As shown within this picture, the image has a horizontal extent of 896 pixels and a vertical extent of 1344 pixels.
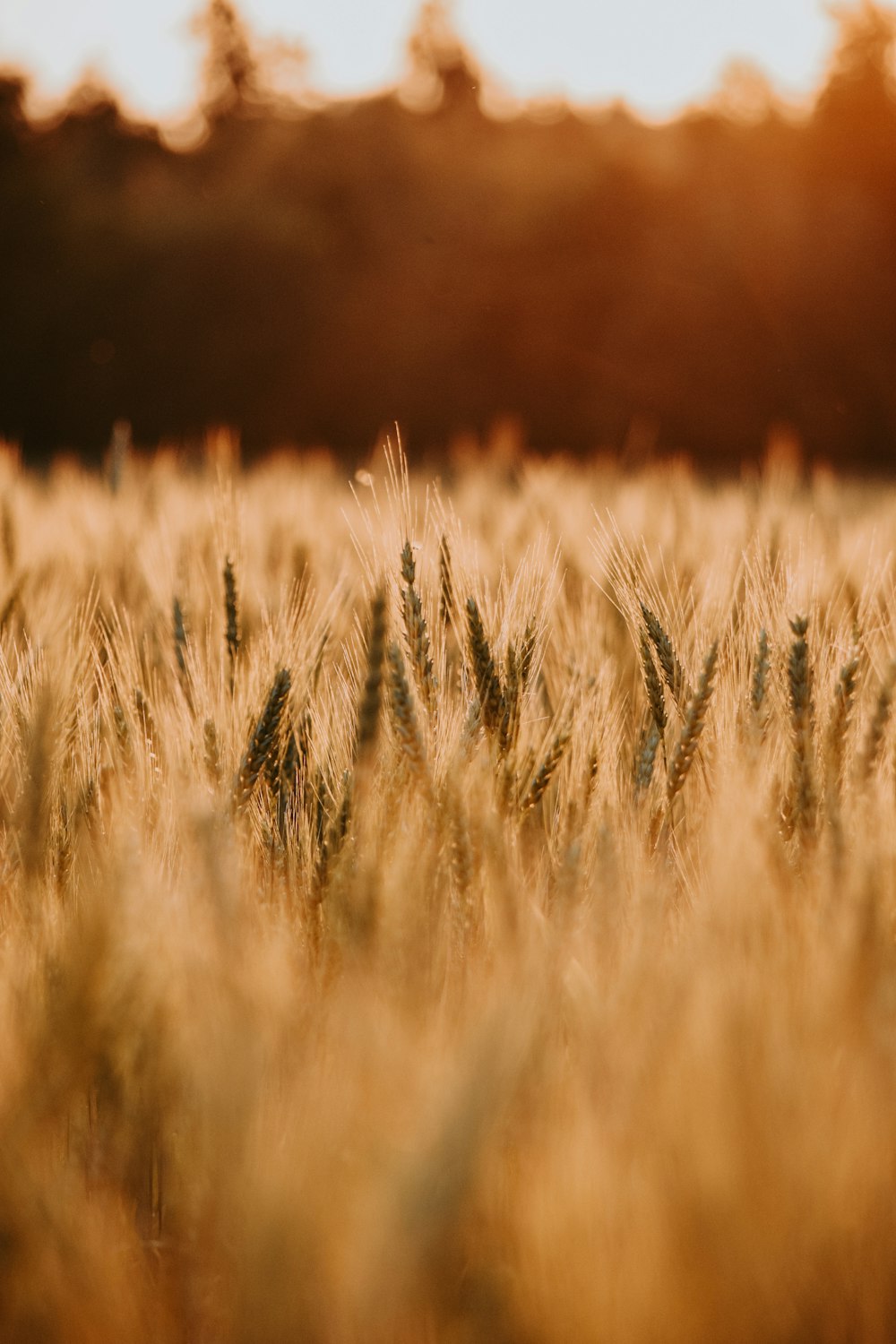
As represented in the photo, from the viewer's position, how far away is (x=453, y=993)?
446mm

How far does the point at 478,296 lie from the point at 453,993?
982cm

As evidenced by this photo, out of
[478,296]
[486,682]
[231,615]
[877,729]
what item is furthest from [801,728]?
[478,296]

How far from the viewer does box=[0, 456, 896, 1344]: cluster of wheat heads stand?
11.9 inches

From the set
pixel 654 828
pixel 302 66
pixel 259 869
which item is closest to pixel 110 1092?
pixel 259 869

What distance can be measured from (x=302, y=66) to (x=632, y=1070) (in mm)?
15718

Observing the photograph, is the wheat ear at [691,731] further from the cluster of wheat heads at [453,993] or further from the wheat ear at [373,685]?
the wheat ear at [373,685]

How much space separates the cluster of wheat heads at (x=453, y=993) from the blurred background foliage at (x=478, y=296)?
8613 mm

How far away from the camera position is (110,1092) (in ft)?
1.44

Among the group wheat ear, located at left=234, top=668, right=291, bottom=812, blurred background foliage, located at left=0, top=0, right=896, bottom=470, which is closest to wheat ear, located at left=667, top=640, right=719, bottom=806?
wheat ear, located at left=234, top=668, right=291, bottom=812

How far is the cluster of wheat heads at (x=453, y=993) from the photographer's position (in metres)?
0.30

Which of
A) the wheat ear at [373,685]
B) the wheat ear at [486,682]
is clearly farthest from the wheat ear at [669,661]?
the wheat ear at [373,685]

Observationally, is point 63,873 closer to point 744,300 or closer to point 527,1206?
point 527,1206

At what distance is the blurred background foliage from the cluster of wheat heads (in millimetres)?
8613

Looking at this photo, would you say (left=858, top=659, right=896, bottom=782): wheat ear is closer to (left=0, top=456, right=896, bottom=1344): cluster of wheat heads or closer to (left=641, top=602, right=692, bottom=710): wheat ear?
(left=0, top=456, right=896, bottom=1344): cluster of wheat heads
